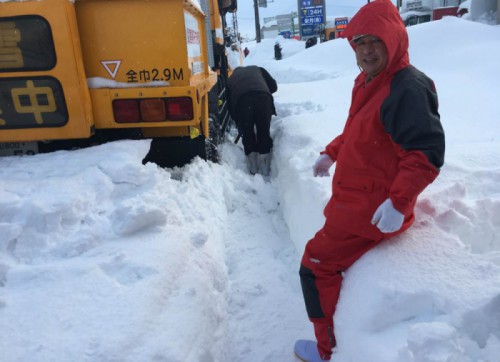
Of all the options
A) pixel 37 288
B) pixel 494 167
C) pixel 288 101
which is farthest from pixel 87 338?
pixel 288 101

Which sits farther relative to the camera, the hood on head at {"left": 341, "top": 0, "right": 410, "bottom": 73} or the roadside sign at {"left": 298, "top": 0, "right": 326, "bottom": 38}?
the roadside sign at {"left": 298, "top": 0, "right": 326, "bottom": 38}

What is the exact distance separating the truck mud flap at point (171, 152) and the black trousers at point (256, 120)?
167cm

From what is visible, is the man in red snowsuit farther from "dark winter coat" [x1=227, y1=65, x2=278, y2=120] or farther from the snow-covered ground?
"dark winter coat" [x1=227, y1=65, x2=278, y2=120]

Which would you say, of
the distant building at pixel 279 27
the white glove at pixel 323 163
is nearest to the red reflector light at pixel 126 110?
the white glove at pixel 323 163

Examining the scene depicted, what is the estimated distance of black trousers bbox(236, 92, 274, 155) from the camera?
18.0 feet

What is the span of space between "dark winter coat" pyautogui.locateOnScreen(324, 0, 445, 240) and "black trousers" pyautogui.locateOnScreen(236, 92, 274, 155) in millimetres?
3371

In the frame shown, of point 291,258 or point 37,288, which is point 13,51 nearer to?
point 37,288

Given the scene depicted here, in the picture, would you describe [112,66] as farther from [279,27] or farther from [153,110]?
[279,27]

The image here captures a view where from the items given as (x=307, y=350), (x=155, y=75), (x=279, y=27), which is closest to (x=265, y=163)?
(x=155, y=75)

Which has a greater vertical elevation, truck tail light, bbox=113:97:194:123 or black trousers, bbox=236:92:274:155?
truck tail light, bbox=113:97:194:123

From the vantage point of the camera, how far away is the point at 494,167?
3178 millimetres

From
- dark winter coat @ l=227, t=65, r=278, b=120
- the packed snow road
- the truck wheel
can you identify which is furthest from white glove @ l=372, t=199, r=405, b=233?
dark winter coat @ l=227, t=65, r=278, b=120

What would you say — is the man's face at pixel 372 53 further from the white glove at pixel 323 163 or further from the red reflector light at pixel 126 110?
the red reflector light at pixel 126 110

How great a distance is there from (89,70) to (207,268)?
1.67 meters
